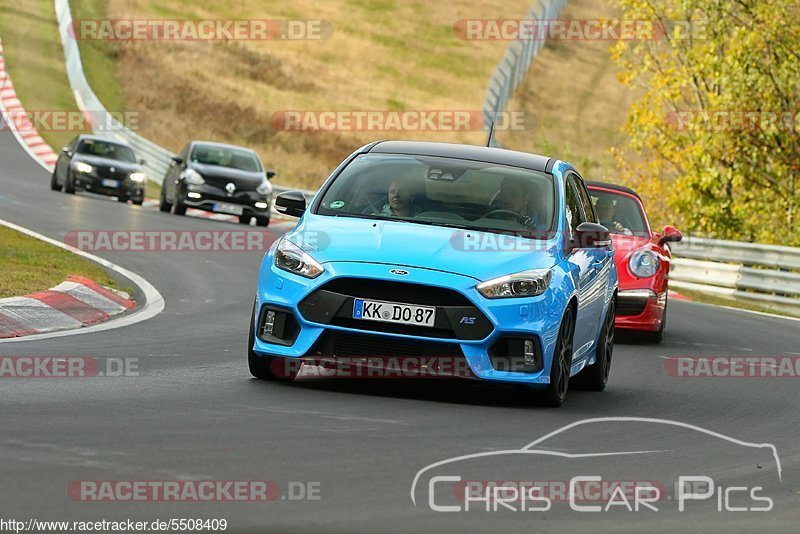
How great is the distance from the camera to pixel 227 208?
3136cm

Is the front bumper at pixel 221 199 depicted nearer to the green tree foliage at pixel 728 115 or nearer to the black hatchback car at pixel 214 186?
the black hatchback car at pixel 214 186

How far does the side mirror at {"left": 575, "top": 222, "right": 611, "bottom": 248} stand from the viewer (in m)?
10.8

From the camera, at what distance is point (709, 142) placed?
97.2 ft

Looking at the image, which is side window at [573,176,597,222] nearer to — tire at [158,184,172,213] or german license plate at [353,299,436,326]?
german license plate at [353,299,436,326]

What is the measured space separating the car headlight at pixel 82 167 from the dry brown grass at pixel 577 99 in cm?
2234

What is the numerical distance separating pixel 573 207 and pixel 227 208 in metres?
20.6

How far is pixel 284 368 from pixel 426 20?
6663 cm

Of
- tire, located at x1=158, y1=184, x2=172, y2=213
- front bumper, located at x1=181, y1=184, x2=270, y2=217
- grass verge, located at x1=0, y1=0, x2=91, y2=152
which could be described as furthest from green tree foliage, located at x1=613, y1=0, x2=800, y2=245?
grass verge, located at x1=0, y1=0, x2=91, y2=152

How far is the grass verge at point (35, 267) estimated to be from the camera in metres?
14.2

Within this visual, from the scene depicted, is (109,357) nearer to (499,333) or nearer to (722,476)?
(499,333)

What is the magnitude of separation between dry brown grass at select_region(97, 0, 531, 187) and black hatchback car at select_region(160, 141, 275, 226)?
54.8ft

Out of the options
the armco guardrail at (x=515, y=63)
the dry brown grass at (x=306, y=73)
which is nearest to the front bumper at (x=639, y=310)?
the armco guardrail at (x=515, y=63)

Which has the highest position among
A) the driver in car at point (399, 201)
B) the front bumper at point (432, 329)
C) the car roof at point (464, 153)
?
the car roof at point (464, 153)

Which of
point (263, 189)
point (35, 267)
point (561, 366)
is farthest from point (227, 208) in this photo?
point (561, 366)
